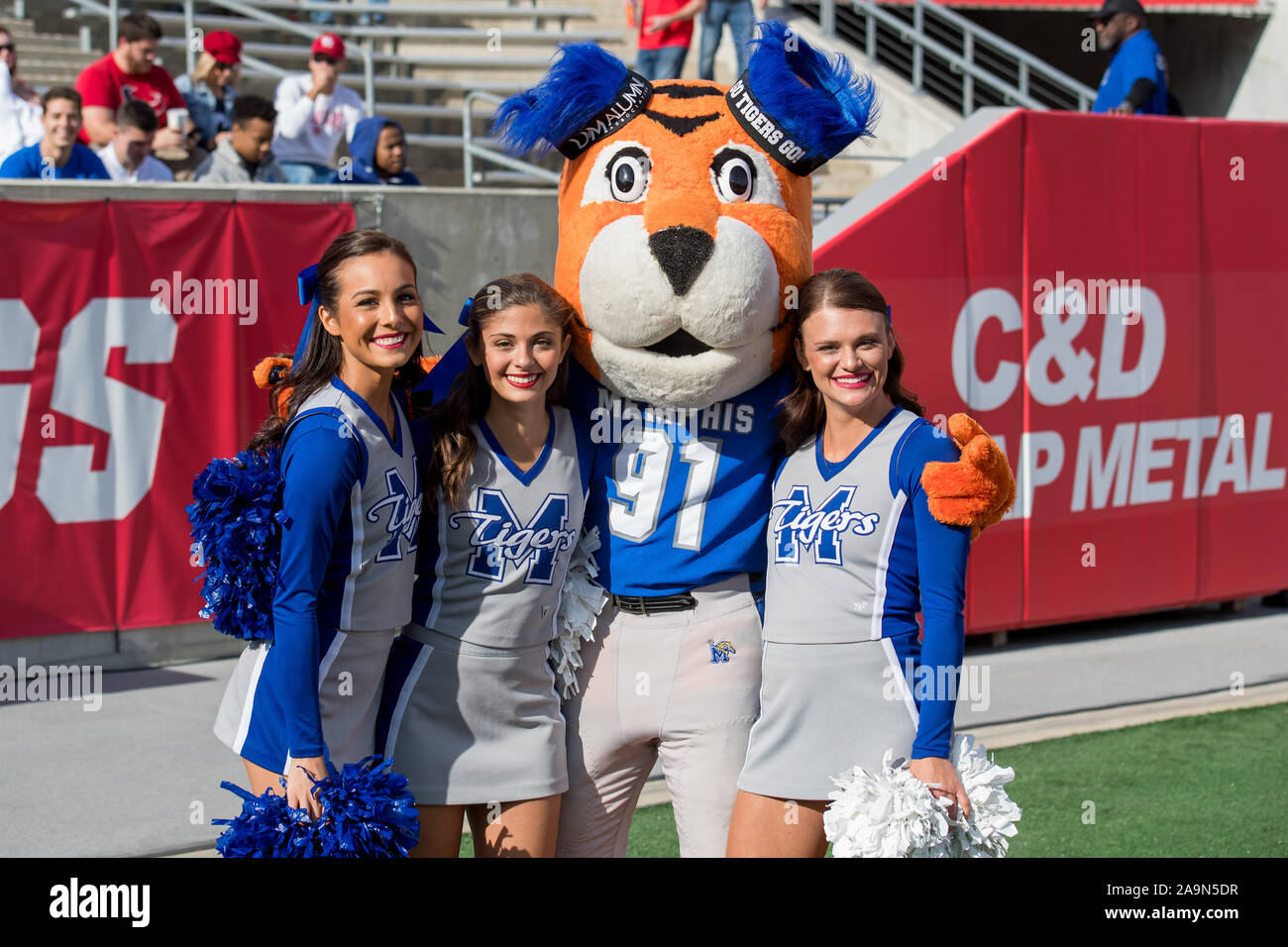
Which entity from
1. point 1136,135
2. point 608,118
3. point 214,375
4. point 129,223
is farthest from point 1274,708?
point 129,223

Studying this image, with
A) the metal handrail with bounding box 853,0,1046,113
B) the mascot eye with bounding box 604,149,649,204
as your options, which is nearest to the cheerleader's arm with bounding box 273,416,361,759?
the mascot eye with bounding box 604,149,649,204

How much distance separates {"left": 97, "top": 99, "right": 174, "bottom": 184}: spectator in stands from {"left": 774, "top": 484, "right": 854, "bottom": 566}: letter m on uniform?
209 inches

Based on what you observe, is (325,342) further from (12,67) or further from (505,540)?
(12,67)

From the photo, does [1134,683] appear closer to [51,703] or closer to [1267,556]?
[1267,556]

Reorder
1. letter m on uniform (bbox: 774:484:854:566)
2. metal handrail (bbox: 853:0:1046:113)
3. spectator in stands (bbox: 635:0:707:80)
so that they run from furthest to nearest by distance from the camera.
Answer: metal handrail (bbox: 853:0:1046:113)
spectator in stands (bbox: 635:0:707:80)
letter m on uniform (bbox: 774:484:854:566)

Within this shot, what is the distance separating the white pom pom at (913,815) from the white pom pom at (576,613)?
2.16 ft

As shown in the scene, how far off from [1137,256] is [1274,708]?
2327 mm

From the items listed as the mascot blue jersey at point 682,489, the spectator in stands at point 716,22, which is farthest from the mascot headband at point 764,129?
the spectator in stands at point 716,22

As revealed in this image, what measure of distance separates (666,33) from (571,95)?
6.24m

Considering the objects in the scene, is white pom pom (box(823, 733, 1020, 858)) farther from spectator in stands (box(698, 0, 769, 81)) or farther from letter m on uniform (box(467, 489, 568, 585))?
spectator in stands (box(698, 0, 769, 81))

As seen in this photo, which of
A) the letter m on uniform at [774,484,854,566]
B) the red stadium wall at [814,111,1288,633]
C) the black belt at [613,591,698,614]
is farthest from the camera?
the red stadium wall at [814,111,1288,633]

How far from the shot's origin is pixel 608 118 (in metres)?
3.37

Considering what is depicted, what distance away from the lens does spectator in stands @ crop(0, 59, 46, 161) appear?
317 inches

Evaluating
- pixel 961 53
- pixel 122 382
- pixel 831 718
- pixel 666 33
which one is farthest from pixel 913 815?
pixel 961 53
